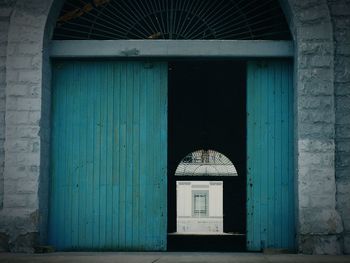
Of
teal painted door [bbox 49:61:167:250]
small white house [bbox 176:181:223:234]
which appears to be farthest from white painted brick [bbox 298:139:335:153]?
small white house [bbox 176:181:223:234]

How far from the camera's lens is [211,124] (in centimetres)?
2031

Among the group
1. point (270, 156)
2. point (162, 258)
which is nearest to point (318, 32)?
point (270, 156)

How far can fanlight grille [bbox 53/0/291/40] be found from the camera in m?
9.97

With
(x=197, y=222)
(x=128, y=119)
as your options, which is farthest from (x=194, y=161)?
(x=128, y=119)

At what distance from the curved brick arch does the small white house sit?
22.5 meters

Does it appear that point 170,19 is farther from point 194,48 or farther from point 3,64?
point 3,64

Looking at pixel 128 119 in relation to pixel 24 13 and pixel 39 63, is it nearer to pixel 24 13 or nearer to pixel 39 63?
pixel 39 63

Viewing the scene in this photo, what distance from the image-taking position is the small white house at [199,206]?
104 feet

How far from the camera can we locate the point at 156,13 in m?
10.0

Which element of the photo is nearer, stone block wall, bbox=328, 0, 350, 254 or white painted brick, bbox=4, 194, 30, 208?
stone block wall, bbox=328, 0, 350, 254

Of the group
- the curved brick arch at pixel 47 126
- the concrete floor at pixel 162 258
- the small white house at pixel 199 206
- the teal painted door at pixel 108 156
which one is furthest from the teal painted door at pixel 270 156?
the small white house at pixel 199 206

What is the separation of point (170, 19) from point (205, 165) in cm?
1478

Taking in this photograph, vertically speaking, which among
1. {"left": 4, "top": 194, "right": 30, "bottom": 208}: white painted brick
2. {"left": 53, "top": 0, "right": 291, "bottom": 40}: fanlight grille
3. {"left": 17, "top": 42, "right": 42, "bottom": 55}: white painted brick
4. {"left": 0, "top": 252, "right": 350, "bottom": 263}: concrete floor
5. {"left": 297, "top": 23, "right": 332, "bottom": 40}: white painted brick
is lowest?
{"left": 0, "top": 252, "right": 350, "bottom": 263}: concrete floor

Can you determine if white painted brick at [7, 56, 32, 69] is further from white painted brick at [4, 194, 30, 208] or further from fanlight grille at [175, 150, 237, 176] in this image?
fanlight grille at [175, 150, 237, 176]
